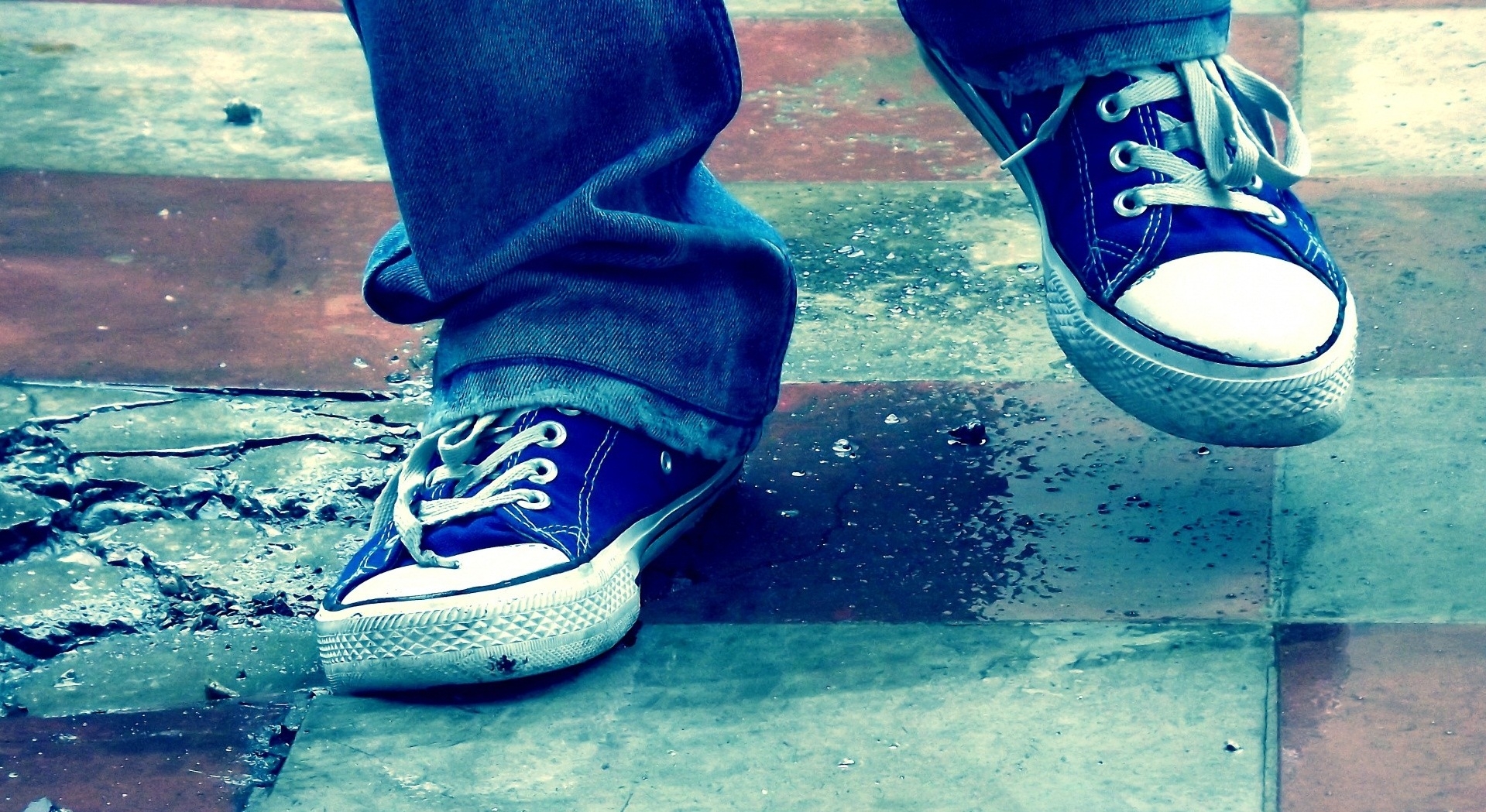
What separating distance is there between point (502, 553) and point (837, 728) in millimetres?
298

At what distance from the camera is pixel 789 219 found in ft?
6.88

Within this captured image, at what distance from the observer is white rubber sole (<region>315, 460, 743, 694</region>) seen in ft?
3.71

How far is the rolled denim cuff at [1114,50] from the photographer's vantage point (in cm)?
130

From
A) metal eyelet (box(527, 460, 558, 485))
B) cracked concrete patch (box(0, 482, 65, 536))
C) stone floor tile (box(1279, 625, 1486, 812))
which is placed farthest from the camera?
cracked concrete patch (box(0, 482, 65, 536))

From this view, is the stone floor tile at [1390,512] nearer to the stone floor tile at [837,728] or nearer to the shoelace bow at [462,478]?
the stone floor tile at [837,728]

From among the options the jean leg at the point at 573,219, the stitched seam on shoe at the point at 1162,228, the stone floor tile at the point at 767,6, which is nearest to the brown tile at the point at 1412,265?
the stitched seam on shoe at the point at 1162,228

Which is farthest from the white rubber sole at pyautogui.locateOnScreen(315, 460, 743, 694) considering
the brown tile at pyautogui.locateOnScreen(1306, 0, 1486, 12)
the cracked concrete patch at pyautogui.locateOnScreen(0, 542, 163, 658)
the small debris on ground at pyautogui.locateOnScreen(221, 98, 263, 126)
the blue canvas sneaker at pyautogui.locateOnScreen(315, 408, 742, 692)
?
the brown tile at pyautogui.locateOnScreen(1306, 0, 1486, 12)

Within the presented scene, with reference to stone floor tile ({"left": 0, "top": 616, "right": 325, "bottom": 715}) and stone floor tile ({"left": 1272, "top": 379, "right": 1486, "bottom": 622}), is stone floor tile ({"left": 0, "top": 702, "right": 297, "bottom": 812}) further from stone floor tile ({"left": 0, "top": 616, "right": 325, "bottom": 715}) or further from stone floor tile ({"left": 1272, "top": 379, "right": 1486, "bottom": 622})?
stone floor tile ({"left": 1272, "top": 379, "right": 1486, "bottom": 622})

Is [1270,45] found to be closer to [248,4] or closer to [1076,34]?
[1076,34]

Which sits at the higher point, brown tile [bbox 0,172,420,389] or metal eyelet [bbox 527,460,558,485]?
metal eyelet [bbox 527,460,558,485]

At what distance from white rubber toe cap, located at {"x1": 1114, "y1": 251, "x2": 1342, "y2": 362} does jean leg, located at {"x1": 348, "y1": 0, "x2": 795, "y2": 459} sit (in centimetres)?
33

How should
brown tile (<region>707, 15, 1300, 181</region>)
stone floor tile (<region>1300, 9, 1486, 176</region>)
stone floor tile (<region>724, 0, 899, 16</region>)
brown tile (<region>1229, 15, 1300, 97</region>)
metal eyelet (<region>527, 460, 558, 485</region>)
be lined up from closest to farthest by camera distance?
metal eyelet (<region>527, 460, 558, 485</region>) → stone floor tile (<region>1300, 9, 1486, 176</region>) → brown tile (<region>707, 15, 1300, 181</region>) → brown tile (<region>1229, 15, 1300, 97</region>) → stone floor tile (<region>724, 0, 899, 16</region>)

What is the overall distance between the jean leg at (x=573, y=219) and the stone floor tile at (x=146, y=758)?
1.01ft

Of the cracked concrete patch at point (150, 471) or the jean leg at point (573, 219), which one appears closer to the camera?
the jean leg at point (573, 219)
